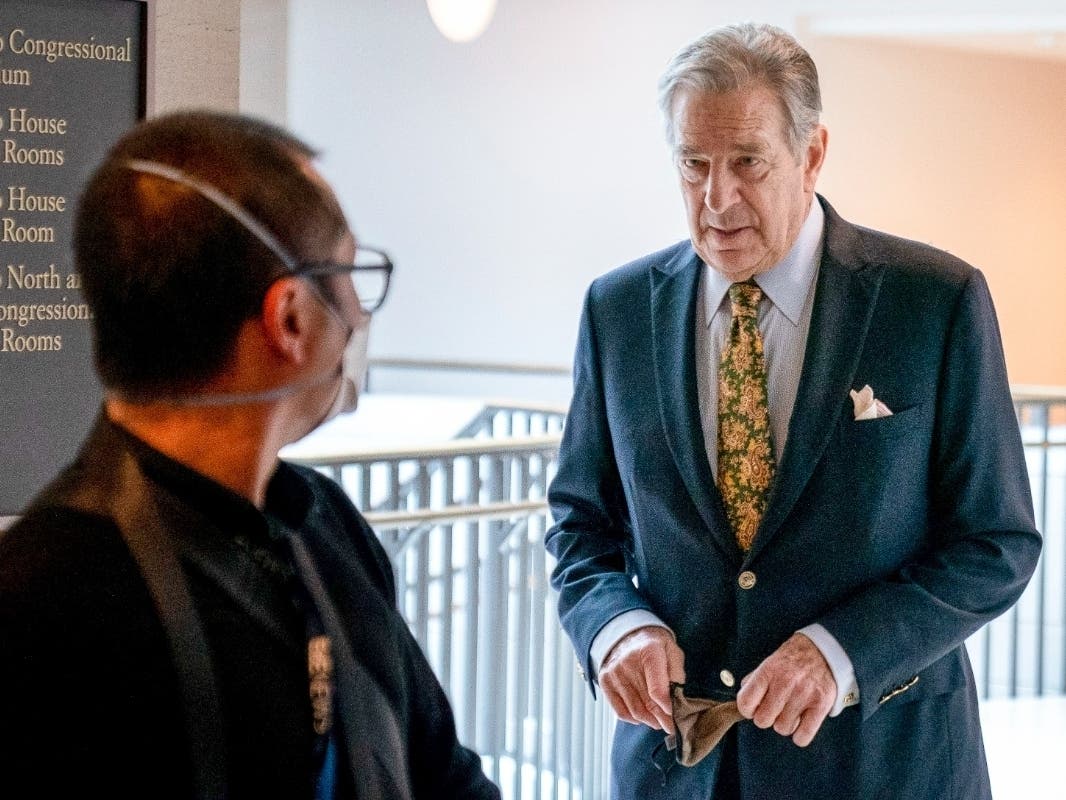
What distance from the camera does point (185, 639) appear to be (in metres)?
1.04

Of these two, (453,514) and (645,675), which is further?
(453,514)

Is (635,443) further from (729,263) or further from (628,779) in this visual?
(628,779)

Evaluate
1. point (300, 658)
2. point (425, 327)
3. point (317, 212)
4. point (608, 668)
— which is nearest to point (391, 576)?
point (300, 658)

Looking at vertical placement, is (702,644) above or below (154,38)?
below

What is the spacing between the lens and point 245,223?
3.55 ft

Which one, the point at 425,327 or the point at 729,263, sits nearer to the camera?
the point at 729,263

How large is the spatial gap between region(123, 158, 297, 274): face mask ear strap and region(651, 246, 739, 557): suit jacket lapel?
99cm

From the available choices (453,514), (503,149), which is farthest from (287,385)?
(503,149)

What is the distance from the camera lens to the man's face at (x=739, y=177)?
76.5 inches

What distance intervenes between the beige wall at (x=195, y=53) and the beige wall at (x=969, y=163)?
7438 mm

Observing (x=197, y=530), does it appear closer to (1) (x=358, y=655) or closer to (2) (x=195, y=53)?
(1) (x=358, y=655)

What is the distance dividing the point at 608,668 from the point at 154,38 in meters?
1.24

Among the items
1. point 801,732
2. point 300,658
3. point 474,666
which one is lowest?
point 474,666

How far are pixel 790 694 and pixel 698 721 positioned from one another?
0.52 ft
